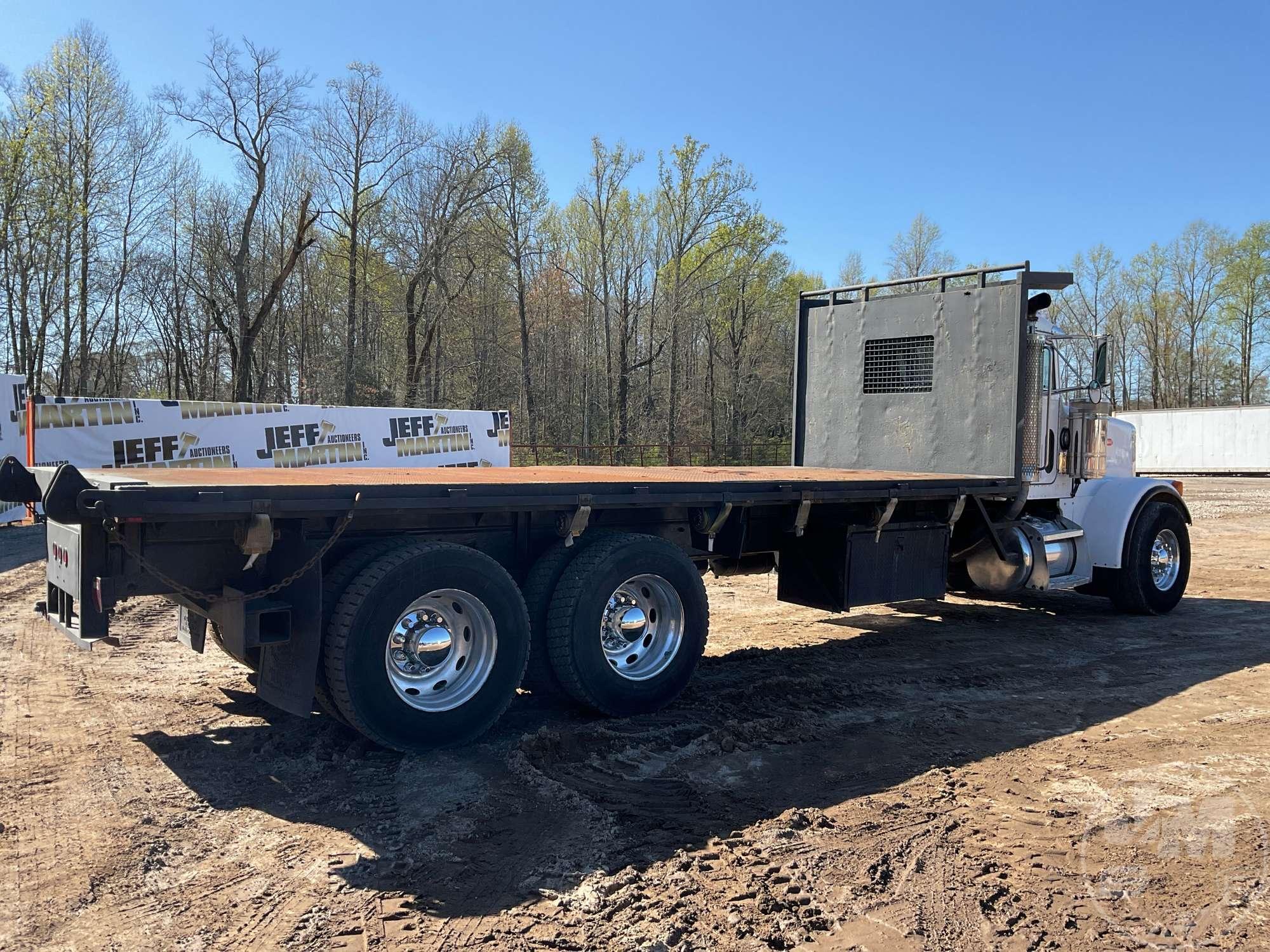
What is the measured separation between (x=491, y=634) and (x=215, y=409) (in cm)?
1416

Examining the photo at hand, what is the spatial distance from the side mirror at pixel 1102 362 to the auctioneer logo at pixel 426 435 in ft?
47.1

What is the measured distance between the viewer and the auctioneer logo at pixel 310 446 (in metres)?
18.0

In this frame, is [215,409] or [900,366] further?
[215,409]

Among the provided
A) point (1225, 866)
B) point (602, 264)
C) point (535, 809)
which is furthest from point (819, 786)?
point (602, 264)

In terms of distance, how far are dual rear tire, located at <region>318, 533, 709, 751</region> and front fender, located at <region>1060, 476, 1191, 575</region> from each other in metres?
5.44

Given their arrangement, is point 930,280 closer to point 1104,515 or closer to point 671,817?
point 1104,515

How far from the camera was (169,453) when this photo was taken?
16.8 metres

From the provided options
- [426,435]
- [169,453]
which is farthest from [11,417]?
[426,435]

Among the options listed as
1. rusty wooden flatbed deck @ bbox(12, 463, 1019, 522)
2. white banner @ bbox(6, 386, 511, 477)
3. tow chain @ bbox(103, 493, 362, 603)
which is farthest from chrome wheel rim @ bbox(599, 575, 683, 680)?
white banner @ bbox(6, 386, 511, 477)

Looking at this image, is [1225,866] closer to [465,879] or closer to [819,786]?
[819,786]

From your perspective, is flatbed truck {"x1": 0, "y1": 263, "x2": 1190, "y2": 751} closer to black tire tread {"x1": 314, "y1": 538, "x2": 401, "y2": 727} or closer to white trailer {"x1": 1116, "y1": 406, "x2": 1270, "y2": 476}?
black tire tread {"x1": 314, "y1": 538, "x2": 401, "y2": 727}

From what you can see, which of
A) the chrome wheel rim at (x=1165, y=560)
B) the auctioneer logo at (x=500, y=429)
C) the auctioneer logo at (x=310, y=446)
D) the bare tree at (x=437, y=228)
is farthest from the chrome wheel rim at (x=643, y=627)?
the bare tree at (x=437, y=228)

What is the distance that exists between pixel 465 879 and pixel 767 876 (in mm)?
1247

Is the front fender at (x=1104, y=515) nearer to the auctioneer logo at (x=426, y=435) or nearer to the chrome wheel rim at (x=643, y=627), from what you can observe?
the chrome wheel rim at (x=643, y=627)
